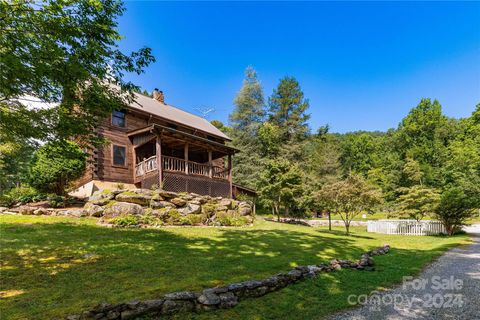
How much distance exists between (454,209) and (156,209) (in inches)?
707

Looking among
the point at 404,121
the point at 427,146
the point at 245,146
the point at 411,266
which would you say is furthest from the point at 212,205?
the point at 404,121

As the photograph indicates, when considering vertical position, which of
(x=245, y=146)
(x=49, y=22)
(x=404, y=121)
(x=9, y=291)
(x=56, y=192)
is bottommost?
(x=9, y=291)

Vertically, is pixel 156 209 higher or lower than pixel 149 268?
higher

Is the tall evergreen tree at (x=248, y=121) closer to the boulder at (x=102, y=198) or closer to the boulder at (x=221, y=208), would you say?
the boulder at (x=221, y=208)

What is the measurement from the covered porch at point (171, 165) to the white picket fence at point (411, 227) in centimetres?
1184

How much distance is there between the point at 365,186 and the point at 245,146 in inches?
963

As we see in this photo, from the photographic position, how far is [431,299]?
506cm

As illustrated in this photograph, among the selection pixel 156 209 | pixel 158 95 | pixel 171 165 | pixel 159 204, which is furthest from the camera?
pixel 158 95

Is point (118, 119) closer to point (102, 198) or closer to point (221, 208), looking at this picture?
point (102, 198)

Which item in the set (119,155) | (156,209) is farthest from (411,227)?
(119,155)

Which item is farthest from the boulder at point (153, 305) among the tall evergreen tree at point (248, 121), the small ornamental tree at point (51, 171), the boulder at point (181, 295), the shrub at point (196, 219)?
the tall evergreen tree at point (248, 121)

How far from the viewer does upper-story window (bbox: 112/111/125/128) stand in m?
18.0

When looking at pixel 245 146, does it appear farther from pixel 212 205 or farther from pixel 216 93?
pixel 212 205

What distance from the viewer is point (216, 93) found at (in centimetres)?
4597
